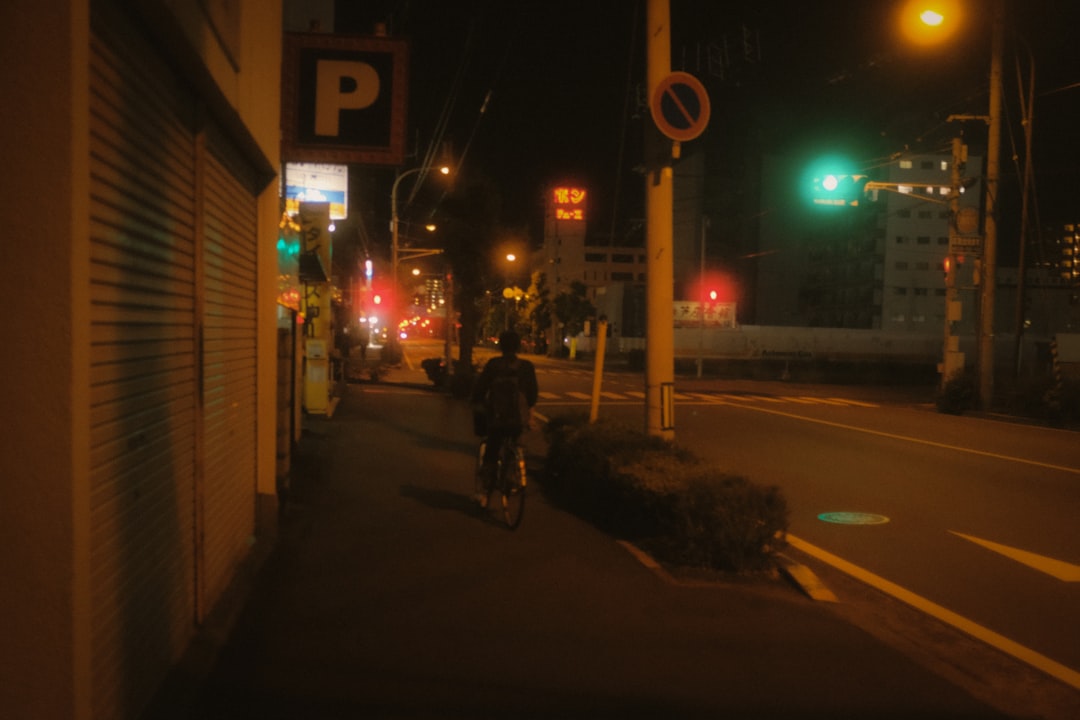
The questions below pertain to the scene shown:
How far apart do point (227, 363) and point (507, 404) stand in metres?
3.23

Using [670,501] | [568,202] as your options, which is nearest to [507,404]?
[670,501]

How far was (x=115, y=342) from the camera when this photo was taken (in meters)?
3.41

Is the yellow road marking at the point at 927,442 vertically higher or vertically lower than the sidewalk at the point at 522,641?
lower

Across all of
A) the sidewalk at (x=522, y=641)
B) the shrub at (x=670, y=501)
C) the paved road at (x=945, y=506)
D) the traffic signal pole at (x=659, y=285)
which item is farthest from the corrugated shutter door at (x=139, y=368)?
Answer: the traffic signal pole at (x=659, y=285)

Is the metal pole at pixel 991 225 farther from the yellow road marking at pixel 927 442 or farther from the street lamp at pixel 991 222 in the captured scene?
the yellow road marking at pixel 927 442

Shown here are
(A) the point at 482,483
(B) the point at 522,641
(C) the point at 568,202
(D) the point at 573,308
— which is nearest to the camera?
(B) the point at 522,641

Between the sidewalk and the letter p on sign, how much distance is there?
3.89 metres

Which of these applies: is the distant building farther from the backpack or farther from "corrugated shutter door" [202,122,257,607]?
"corrugated shutter door" [202,122,257,607]

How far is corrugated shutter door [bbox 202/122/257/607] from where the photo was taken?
5.33 m

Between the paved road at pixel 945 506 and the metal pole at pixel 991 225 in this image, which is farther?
the metal pole at pixel 991 225

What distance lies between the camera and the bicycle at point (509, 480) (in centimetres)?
832

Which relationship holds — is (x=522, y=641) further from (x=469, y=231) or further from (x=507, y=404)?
(x=469, y=231)

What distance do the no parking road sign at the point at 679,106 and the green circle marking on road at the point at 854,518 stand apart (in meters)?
4.27

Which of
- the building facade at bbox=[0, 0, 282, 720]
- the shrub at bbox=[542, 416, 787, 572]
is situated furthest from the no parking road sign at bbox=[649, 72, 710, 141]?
the building facade at bbox=[0, 0, 282, 720]
